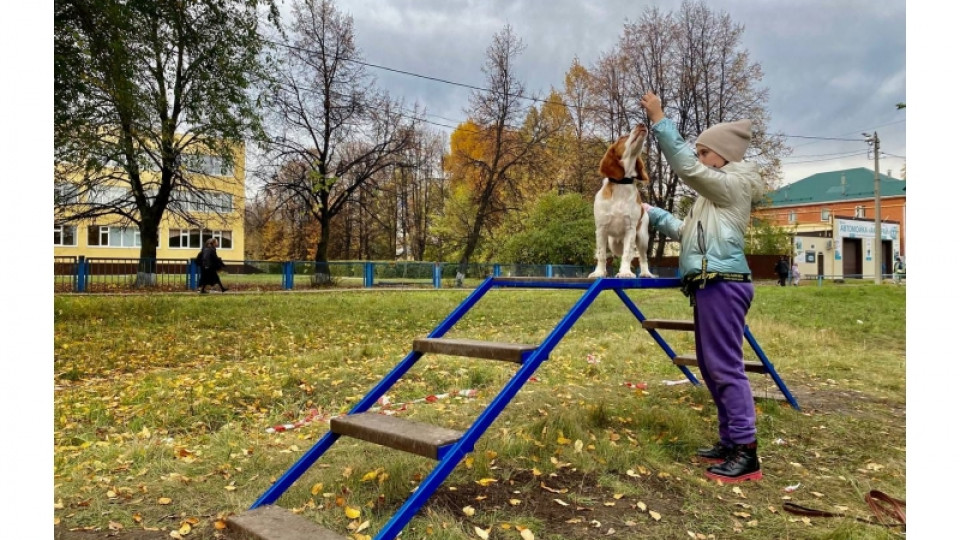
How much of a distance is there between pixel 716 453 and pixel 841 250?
44.8 meters

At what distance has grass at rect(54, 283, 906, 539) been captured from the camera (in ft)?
9.87

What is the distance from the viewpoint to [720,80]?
25.9 meters

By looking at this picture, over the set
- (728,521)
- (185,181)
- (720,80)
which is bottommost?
(728,521)

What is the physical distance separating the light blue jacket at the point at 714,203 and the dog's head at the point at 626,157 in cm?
46

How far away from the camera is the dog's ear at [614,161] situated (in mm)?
3959

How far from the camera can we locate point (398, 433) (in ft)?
9.20

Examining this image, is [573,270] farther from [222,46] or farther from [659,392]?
[659,392]

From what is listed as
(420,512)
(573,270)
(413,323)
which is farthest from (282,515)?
(573,270)

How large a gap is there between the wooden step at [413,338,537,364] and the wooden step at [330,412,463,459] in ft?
1.39

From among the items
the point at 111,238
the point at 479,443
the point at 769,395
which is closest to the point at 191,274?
the point at 479,443

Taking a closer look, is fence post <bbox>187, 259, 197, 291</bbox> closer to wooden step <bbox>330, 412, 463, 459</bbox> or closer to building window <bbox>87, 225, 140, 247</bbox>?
wooden step <bbox>330, 412, 463, 459</bbox>

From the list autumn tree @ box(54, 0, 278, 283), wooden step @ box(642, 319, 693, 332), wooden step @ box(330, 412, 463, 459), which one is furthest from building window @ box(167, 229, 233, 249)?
wooden step @ box(330, 412, 463, 459)

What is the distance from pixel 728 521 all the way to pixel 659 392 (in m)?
2.36

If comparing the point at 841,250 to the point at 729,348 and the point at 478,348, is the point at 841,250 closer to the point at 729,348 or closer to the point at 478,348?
the point at 729,348
